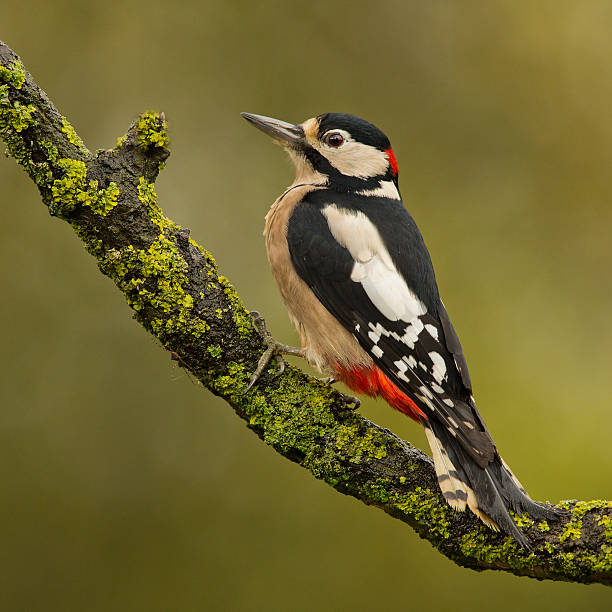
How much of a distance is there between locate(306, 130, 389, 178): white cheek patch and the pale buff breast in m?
0.27

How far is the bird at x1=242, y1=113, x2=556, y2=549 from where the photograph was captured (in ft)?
6.55

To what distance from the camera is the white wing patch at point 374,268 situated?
2.30m

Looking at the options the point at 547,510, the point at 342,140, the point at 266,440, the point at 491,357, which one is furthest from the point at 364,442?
the point at 491,357

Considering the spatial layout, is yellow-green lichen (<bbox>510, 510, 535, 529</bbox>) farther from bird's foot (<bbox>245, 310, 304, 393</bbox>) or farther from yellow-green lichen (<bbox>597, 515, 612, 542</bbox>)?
bird's foot (<bbox>245, 310, 304, 393</bbox>)

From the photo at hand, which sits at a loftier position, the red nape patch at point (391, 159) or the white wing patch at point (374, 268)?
the red nape patch at point (391, 159)

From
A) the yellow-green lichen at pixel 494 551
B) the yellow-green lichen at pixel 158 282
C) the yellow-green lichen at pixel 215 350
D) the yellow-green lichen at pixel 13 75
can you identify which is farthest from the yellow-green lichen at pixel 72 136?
the yellow-green lichen at pixel 494 551

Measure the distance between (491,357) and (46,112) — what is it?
2.85 metres

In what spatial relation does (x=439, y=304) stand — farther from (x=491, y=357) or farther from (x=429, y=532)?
(x=491, y=357)

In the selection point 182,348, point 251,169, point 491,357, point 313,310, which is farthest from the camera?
point 251,169

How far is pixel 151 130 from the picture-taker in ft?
6.55

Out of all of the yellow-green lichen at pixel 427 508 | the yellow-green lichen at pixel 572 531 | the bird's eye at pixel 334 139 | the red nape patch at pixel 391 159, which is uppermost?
the red nape patch at pixel 391 159

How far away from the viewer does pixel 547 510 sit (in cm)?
193

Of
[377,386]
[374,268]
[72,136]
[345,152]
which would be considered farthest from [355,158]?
[72,136]

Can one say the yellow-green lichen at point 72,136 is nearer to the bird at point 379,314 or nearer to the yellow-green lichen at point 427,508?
the bird at point 379,314
